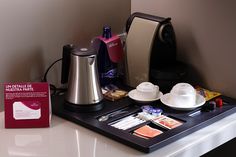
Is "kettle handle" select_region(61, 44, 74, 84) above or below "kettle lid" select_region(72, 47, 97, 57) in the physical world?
below

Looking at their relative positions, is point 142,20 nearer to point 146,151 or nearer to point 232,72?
point 232,72

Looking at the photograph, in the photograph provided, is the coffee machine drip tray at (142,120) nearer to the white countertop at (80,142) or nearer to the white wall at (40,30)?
the white countertop at (80,142)

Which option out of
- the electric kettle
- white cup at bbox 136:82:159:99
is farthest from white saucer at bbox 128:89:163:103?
the electric kettle

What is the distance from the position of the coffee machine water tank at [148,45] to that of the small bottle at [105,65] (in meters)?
0.07

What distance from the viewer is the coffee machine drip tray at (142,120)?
135 cm

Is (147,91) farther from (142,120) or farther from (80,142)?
(80,142)

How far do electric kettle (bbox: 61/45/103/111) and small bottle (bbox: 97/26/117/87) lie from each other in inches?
7.0

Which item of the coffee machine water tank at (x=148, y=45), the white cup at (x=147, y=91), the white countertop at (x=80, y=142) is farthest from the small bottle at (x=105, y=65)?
the white countertop at (x=80, y=142)

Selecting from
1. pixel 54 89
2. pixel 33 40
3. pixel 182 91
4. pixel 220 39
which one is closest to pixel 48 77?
pixel 54 89

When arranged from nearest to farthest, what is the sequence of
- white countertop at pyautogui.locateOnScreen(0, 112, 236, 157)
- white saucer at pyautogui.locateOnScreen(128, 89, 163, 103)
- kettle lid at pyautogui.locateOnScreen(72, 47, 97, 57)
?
1. white countertop at pyautogui.locateOnScreen(0, 112, 236, 157)
2. kettle lid at pyautogui.locateOnScreen(72, 47, 97, 57)
3. white saucer at pyautogui.locateOnScreen(128, 89, 163, 103)

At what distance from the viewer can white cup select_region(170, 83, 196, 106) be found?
1.53 metres

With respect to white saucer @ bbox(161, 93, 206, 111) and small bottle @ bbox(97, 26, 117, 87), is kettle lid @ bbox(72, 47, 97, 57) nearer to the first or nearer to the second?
small bottle @ bbox(97, 26, 117, 87)

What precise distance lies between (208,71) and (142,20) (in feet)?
0.98

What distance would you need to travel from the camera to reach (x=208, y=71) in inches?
66.7
